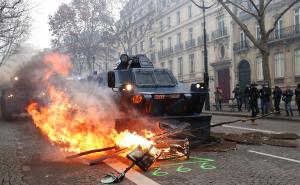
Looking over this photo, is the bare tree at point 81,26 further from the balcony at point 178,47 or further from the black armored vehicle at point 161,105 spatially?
the black armored vehicle at point 161,105

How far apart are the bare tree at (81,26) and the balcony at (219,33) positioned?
11805mm

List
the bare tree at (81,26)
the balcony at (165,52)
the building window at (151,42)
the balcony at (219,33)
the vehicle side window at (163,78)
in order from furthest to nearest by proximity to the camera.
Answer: the building window at (151,42) → the balcony at (165,52) → the bare tree at (81,26) → the balcony at (219,33) → the vehicle side window at (163,78)

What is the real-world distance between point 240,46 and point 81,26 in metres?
20.4

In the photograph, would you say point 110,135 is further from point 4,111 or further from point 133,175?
point 4,111

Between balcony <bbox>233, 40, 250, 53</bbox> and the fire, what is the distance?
25449mm

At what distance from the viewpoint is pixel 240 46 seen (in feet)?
132

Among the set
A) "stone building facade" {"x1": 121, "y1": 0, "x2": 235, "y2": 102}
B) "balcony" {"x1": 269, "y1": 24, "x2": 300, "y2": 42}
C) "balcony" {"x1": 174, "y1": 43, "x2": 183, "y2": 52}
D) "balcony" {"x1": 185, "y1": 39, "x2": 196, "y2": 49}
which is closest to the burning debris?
"balcony" {"x1": 269, "y1": 24, "x2": 300, "y2": 42}

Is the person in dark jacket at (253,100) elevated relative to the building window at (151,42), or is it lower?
lower

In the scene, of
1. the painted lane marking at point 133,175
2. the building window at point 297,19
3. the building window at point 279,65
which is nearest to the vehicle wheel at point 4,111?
the painted lane marking at point 133,175

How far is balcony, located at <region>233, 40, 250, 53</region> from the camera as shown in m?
39.1

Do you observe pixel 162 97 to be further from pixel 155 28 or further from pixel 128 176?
pixel 155 28

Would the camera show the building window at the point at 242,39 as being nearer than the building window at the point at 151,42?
Yes

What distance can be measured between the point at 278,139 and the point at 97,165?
5930 mm

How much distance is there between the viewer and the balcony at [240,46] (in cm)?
3911
